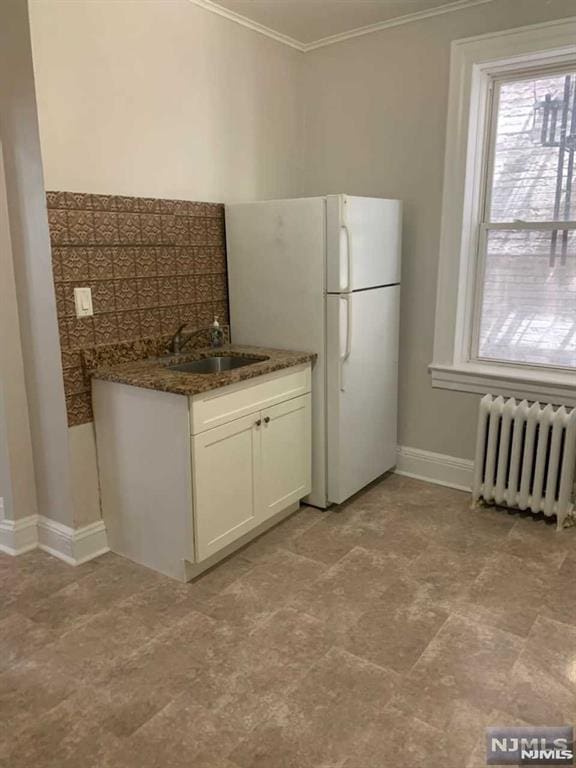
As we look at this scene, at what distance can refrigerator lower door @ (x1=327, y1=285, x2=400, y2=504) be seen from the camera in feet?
9.86

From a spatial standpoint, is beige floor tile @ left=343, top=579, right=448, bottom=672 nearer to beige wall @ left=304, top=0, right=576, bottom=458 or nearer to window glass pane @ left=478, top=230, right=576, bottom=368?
beige wall @ left=304, top=0, right=576, bottom=458

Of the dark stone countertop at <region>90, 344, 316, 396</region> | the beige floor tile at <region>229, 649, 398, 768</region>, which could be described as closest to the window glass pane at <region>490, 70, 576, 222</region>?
the dark stone countertop at <region>90, 344, 316, 396</region>

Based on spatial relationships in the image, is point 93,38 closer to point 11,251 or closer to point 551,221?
point 11,251

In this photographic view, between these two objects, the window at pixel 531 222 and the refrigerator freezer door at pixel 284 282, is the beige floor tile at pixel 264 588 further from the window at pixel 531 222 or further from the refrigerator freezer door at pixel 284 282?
the window at pixel 531 222

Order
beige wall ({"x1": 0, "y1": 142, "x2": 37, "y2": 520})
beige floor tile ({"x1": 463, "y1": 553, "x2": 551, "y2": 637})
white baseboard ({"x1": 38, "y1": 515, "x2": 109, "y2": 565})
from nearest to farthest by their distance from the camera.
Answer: beige floor tile ({"x1": 463, "y1": 553, "x2": 551, "y2": 637}), beige wall ({"x1": 0, "y1": 142, "x2": 37, "y2": 520}), white baseboard ({"x1": 38, "y1": 515, "x2": 109, "y2": 565})

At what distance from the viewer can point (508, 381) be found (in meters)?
3.18

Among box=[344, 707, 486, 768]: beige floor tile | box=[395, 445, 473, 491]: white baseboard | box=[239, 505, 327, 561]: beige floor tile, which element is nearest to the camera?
box=[344, 707, 486, 768]: beige floor tile

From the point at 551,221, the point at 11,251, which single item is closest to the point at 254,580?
the point at 11,251

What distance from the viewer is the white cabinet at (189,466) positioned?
2441mm

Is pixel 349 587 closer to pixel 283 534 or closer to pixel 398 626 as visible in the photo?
pixel 398 626

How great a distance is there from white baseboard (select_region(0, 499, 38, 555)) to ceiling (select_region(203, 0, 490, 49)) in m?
2.73

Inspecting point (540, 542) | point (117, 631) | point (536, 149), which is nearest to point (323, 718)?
point (117, 631)

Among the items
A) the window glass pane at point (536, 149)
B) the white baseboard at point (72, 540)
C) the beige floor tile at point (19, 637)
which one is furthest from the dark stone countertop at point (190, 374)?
the window glass pane at point (536, 149)

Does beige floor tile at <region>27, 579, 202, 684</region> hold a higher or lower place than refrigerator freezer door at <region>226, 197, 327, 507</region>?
lower
